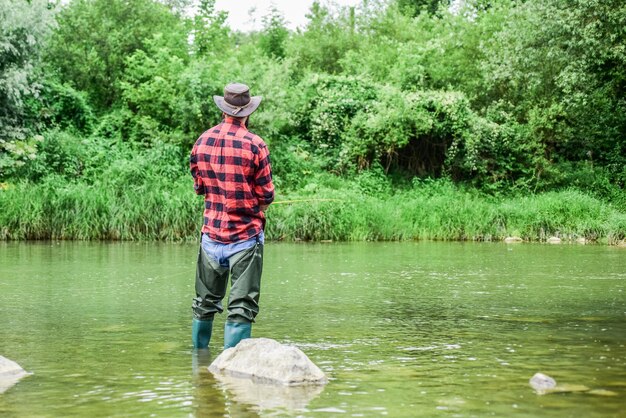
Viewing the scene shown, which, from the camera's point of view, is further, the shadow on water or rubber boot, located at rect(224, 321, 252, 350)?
rubber boot, located at rect(224, 321, 252, 350)

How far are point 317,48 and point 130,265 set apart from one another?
23.9 metres

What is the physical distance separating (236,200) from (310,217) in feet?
50.4

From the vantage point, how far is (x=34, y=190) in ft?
71.5

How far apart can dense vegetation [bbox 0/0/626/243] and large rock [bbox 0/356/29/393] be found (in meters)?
15.1

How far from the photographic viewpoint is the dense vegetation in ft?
72.4

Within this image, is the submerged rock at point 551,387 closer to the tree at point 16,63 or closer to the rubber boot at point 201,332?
the rubber boot at point 201,332

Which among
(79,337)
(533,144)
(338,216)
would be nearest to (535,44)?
(533,144)

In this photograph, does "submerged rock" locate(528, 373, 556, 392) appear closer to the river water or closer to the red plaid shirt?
the river water

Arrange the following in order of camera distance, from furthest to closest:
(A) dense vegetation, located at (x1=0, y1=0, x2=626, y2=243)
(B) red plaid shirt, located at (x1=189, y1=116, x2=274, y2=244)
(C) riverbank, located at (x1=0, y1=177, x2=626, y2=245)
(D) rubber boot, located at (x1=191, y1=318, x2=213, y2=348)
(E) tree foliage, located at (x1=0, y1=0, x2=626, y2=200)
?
(E) tree foliage, located at (x1=0, y1=0, x2=626, y2=200) → (A) dense vegetation, located at (x1=0, y1=0, x2=626, y2=243) → (C) riverbank, located at (x1=0, y1=177, x2=626, y2=245) → (D) rubber boot, located at (x1=191, y1=318, x2=213, y2=348) → (B) red plaid shirt, located at (x1=189, y1=116, x2=274, y2=244)

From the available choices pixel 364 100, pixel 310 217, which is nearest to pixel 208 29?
pixel 364 100

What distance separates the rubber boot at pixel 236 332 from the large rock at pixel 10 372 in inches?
54.4

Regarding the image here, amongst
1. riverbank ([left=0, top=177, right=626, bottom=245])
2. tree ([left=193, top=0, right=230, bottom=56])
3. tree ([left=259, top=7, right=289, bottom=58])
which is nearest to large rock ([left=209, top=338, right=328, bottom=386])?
riverbank ([left=0, top=177, right=626, bottom=245])

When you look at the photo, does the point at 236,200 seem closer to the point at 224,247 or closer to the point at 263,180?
the point at 263,180

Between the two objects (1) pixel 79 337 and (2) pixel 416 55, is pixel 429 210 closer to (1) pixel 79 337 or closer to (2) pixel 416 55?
(2) pixel 416 55
